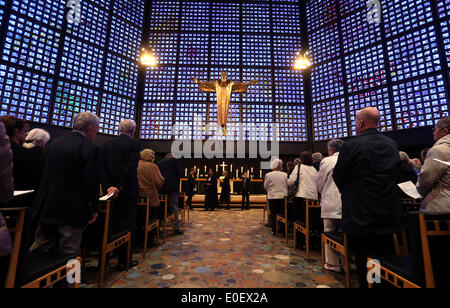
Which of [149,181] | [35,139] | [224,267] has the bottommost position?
[224,267]

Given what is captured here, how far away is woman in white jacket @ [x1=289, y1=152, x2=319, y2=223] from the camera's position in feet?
12.0

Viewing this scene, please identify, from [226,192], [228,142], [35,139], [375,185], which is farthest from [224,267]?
[228,142]

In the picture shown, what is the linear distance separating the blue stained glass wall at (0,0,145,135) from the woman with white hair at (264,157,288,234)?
10370mm

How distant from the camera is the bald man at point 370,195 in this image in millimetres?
1687

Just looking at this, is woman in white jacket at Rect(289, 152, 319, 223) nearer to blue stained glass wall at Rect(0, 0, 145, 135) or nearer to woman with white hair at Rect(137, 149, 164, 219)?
Result: woman with white hair at Rect(137, 149, 164, 219)

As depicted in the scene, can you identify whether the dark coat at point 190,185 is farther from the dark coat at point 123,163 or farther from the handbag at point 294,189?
the dark coat at point 123,163

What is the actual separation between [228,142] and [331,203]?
31.1 feet

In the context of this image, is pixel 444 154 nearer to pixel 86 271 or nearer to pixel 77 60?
pixel 86 271

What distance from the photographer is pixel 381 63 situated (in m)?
10.3

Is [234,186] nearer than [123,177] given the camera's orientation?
No

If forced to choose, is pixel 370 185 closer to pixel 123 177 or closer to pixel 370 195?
pixel 370 195

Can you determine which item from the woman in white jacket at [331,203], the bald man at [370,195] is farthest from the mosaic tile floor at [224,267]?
the bald man at [370,195]

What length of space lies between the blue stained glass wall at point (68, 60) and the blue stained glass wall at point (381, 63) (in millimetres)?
11403

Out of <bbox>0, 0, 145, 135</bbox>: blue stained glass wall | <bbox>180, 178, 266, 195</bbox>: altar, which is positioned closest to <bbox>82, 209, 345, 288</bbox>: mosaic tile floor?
<bbox>180, 178, 266, 195</bbox>: altar
